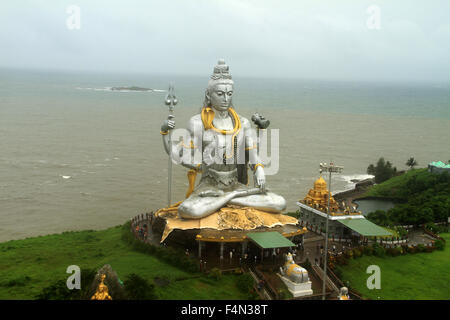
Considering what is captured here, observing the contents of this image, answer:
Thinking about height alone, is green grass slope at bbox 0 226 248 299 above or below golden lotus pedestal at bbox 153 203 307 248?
below

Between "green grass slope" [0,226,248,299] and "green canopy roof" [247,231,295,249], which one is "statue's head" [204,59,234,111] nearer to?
"green canopy roof" [247,231,295,249]

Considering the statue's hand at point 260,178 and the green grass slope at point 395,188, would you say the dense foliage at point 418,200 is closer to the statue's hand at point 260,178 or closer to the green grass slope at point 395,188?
the green grass slope at point 395,188

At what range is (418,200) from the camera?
91.2 ft

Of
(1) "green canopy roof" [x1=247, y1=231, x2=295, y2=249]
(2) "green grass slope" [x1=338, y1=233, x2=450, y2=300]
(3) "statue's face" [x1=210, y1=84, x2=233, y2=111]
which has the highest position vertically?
(3) "statue's face" [x1=210, y1=84, x2=233, y2=111]

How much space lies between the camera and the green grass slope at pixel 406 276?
16.0 metres

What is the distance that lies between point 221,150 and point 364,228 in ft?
22.3

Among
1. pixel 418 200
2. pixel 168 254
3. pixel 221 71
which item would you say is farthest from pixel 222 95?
pixel 418 200

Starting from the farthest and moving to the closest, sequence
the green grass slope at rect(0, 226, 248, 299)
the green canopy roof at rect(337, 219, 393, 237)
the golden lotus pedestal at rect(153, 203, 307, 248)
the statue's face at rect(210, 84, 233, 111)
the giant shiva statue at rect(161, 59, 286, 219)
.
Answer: the green canopy roof at rect(337, 219, 393, 237)
the statue's face at rect(210, 84, 233, 111)
the giant shiva statue at rect(161, 59, 286, 219)
the golden lotus pedestal at rect(153, 203, 307, 248)
the green grass slope at rect(0, 226, 248, 299)

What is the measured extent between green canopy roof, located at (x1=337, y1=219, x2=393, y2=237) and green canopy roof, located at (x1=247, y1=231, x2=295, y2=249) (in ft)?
13.0

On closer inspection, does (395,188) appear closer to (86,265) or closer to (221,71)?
(221,71)

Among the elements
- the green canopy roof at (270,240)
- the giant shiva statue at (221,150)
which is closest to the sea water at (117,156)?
the giant shiva statue at (221,150)

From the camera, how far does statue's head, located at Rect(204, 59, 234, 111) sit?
18.7m

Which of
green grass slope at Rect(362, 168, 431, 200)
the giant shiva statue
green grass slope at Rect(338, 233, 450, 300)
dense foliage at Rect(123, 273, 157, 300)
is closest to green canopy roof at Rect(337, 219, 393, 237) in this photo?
green grass slope at Rect(338, 233, 450, 300)
